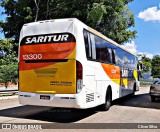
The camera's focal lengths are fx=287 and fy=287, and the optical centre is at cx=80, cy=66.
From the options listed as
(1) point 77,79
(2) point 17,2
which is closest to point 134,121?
(1) point 77,79

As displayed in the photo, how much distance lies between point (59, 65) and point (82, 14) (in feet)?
66.5

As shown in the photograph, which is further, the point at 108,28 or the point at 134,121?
the point at 108,28

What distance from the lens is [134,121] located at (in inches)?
403

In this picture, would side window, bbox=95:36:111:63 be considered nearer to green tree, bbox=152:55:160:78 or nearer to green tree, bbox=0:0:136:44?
green tree, bbox=0:0:136:44

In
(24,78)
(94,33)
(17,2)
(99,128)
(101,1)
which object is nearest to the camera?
(99,128)

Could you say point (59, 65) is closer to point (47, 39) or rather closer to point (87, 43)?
point (47, 39)

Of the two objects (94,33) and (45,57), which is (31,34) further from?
(94,33)

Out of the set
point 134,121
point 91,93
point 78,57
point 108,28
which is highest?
point 108,28

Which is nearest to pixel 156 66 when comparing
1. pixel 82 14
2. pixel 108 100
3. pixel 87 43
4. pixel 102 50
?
pixel 82 14

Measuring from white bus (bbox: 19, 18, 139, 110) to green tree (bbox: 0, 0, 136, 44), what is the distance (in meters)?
17.1

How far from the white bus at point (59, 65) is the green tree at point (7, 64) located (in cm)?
1293

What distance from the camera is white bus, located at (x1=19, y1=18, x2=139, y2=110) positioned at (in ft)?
31.9

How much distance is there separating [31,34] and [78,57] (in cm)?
211

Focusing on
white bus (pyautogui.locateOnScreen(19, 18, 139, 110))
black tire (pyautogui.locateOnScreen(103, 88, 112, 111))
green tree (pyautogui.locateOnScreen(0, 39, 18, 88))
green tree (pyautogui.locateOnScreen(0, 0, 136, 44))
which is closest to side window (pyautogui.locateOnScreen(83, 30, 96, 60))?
white bus (pyautogui.locateOnScreen(19, 18, 139, 110))
